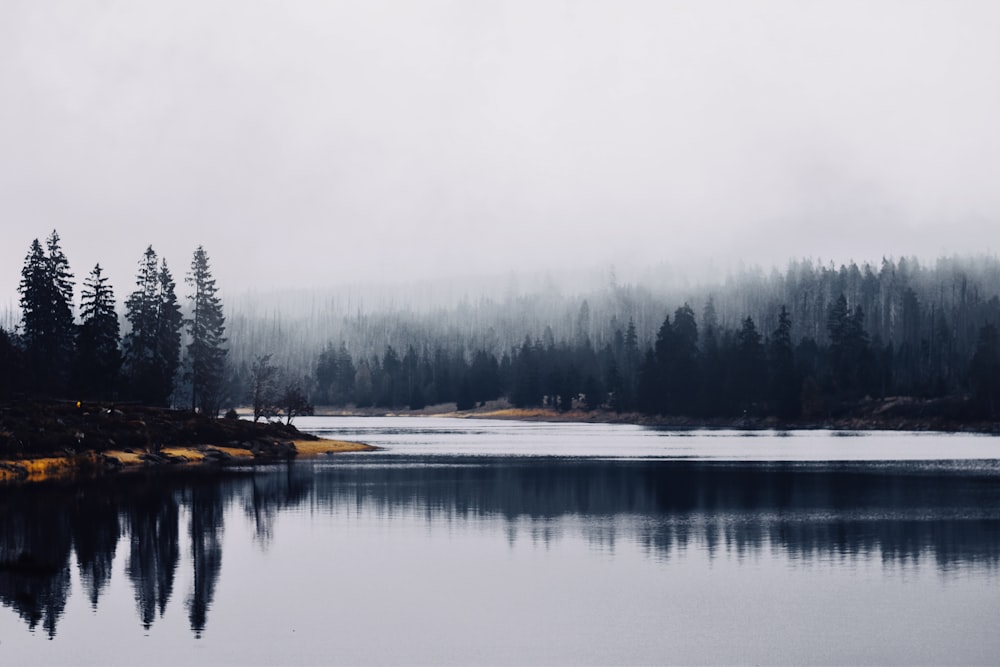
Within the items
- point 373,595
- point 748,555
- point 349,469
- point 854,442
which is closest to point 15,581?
point 373,595

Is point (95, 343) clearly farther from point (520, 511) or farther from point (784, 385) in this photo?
point (784, 385)

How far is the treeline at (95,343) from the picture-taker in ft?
372

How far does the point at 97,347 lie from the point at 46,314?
7463 millimetres

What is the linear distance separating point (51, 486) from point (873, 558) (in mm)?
47829

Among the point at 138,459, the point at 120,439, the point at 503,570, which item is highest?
the point at 120,439

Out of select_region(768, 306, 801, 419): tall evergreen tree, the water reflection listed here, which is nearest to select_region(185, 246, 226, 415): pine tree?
the water reflection

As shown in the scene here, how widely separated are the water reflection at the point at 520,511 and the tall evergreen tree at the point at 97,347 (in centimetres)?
3428

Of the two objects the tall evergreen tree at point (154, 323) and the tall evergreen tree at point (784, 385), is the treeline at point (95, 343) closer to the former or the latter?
the tall evergreen tree at point (154, 323)

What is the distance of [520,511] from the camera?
5741cm

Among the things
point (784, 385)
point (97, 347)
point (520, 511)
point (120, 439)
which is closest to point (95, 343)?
point (97, 347)

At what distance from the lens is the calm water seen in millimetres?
27969

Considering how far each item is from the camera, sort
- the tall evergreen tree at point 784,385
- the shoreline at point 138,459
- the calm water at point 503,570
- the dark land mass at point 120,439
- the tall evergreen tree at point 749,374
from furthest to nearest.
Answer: the tall evergreen tree at point 749,374, the tall evergreen tree at point 784,385, the dark land mass at point 120,439, the shoreline at point 138,459, the calm water at point 503,570

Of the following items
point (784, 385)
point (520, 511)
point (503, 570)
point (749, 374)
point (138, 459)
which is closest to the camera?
point (503, 570)

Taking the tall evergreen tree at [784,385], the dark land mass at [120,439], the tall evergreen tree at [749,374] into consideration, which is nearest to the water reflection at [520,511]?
the dark land mass at [120,439]
